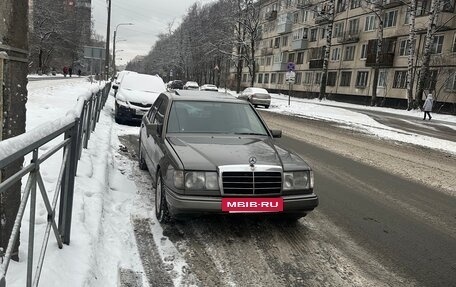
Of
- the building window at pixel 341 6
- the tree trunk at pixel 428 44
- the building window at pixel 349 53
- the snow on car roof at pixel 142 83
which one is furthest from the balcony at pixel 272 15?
the snow on car roof at pixel 142 83

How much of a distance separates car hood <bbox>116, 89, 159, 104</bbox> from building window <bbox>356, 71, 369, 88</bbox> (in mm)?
32448

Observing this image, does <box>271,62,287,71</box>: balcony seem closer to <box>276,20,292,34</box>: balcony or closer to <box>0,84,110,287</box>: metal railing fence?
<box>276,20,292,34</box>: balcony

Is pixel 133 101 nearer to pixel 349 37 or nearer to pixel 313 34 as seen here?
pixel 349 37

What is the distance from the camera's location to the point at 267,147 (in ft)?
17.5

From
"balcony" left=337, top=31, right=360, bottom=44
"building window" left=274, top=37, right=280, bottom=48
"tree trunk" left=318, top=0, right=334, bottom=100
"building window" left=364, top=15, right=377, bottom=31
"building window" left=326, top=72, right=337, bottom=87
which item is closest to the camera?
"tree trunk" left=318, top=0, right=334, bottom=100

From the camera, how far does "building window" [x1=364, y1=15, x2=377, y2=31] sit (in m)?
42.4

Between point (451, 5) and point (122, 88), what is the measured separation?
28.9m

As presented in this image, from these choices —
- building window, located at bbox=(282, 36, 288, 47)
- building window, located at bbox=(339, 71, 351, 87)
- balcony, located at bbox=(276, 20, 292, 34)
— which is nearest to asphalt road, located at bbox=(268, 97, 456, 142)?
building window, located at bbox=(339, 71, 351, 87)

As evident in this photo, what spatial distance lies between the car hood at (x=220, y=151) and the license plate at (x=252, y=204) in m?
0.38

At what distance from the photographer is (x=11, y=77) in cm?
282

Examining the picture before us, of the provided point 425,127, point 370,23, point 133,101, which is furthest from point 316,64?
point 133,101

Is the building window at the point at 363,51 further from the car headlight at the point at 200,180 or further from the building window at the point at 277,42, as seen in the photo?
the car headlight at the point at 200,180

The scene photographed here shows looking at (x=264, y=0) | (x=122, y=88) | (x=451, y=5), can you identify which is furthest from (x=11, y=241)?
(x=264, y=0)

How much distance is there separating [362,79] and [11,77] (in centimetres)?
4356
